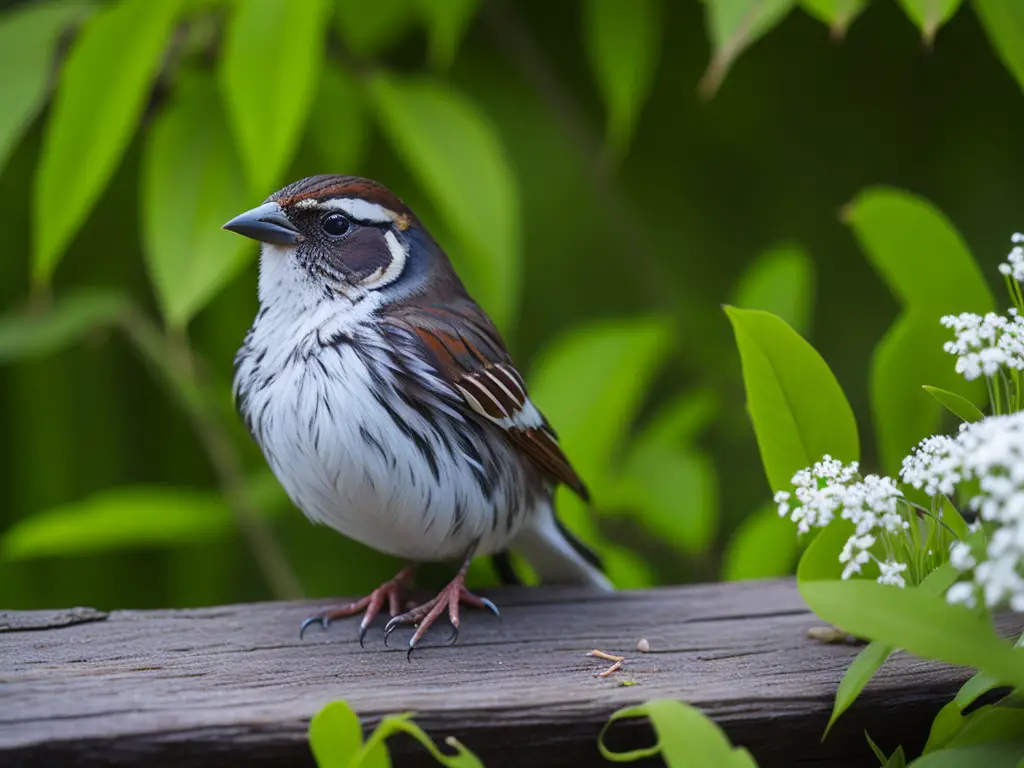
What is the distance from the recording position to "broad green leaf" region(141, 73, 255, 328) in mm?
2152

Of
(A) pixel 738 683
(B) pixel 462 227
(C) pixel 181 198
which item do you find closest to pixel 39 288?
(C) pixel 181 198

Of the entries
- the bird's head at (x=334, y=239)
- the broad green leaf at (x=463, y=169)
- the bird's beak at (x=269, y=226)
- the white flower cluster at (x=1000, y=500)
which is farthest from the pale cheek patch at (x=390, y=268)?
the white flower cluster at (x=1000, y=500)

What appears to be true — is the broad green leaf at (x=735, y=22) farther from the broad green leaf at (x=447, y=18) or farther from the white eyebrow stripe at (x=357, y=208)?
the broad green leaf at (x=447, y=18)

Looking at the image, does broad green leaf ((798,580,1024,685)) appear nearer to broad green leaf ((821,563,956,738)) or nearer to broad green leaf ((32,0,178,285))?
broad green leaf ((821,563,956,738))

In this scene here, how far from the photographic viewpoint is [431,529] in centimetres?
190

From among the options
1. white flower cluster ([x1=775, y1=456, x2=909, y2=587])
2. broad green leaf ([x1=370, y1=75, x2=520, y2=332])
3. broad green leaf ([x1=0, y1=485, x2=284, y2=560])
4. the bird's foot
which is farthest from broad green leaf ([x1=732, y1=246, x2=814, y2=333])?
broad green leaf ([x1=0, y1=485, x2=284, y2=560])

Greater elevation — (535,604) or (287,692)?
(287,692)

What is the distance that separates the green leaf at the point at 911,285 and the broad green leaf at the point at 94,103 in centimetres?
131

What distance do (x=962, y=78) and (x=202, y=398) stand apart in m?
2.17

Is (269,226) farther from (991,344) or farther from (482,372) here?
(991,344)

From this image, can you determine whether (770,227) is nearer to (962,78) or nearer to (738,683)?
(962,78)

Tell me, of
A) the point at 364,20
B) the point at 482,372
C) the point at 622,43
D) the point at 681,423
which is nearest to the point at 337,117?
the point at 364,20

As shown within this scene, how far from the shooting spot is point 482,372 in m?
1.90

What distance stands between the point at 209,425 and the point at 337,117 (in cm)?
80
